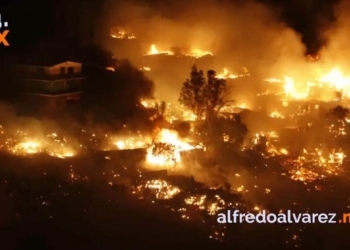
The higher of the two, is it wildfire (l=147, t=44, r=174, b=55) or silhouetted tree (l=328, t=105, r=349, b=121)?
wildfire (l=147, t=44, r=174, b=55)

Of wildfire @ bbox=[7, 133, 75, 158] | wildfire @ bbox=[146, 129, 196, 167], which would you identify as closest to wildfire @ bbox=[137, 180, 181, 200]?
wildfire @ bbox=[146, 129, 196, 167]

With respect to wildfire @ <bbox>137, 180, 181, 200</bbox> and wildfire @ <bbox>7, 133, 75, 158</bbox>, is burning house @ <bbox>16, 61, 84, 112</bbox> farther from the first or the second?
wildfire @ <bbox>137, 180, 181, 200</bbox>

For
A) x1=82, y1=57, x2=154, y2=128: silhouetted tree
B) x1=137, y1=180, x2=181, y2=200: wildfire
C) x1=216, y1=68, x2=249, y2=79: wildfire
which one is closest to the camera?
x1=137, y1=180, x2=181, y2=200: wildfire

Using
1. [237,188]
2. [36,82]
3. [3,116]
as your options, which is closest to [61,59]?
[36,82]

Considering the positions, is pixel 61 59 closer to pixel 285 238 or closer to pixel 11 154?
pixel 11 154

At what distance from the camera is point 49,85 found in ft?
61.2

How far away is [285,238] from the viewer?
13.0 m

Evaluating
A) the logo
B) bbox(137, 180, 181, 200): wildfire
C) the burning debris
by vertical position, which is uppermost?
the burning debris

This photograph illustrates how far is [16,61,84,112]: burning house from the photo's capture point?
60.8 ft

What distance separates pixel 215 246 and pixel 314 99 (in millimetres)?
14213

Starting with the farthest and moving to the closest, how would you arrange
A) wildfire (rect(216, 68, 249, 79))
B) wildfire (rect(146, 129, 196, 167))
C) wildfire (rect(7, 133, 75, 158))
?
wildfire (rect(216, 68, 249, 79)), wildfire (rect(146, 129, 196, 167)), wildfire (rect(7, 133, 75, 158))

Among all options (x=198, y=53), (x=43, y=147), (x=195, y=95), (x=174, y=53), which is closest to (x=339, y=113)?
(x=195, y=95)

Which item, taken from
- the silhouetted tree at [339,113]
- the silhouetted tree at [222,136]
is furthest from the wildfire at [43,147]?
the silhouetted tree at [339,113]

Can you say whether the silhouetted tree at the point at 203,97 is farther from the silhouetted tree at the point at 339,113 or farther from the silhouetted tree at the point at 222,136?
the silhouetted tree at the point at 339,113
